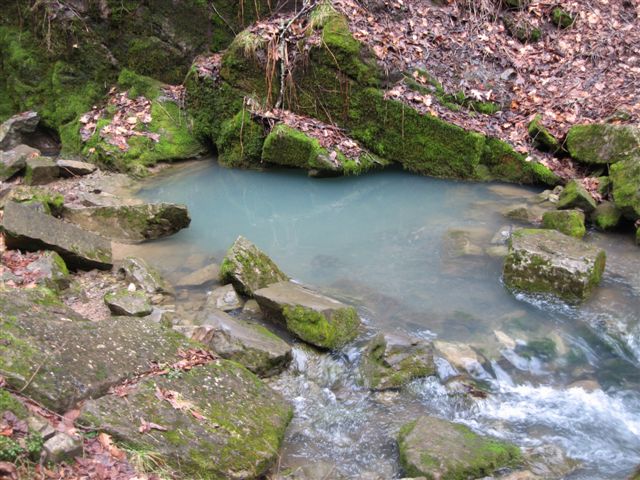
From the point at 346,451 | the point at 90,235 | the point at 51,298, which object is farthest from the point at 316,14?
the point at 346,451

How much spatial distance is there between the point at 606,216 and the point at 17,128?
10.4 m

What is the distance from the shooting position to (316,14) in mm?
10016

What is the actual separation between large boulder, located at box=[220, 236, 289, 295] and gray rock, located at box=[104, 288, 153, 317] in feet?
3.14

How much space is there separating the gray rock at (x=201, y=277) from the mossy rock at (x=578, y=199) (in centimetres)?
471

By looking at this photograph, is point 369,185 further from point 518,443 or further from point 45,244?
point 518,443

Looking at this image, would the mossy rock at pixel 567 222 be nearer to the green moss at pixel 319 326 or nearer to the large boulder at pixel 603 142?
the large boulder at pixel 603 142

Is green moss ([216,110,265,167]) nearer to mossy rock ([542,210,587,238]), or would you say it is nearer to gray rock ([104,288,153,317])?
mossy rock ([542,210,587,238])

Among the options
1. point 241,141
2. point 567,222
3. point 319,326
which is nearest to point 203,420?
point 319,326

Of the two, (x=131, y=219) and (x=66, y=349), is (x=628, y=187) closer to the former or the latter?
(x=131, y=219)

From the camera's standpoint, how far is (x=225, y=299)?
5734mm

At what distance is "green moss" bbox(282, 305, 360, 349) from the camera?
5090mm

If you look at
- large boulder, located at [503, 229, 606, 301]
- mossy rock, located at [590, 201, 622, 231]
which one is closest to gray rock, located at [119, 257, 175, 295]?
large boulder, located at [503, 229, 606, 301]

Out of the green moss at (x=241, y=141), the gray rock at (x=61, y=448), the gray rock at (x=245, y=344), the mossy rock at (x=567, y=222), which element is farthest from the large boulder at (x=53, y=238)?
the mossy rock at (x=567, y=222)

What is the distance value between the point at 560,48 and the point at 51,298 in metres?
10.2
